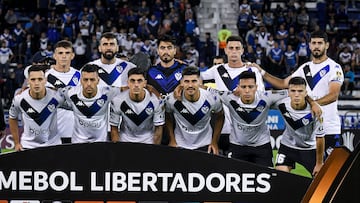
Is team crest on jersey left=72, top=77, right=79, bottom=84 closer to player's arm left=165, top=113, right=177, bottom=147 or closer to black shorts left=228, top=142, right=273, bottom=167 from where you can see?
player's arm left=165, top=113, right=177, bottom=147

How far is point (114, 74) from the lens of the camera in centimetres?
836

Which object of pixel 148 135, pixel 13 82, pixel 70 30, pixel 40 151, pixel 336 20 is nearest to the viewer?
pixel 40 151

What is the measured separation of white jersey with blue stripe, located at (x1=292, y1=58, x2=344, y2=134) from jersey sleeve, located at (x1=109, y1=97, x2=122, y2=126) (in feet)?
6.35

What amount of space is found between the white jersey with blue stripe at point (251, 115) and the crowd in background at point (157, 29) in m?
13.4

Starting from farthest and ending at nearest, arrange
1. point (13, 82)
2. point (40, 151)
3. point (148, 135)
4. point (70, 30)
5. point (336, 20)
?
point (336, 20) → point (70, 30) → point (13, 82) → point (148, 135) → point (40, 151)

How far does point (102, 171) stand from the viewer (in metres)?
4.23

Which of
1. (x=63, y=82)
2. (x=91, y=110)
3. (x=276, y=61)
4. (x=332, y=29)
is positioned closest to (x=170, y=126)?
(x=91, y=110)

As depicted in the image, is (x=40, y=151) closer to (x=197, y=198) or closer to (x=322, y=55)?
(x=197, y=198)

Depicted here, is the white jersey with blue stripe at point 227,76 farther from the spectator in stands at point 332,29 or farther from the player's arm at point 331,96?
the spectator in stands at point 332,29

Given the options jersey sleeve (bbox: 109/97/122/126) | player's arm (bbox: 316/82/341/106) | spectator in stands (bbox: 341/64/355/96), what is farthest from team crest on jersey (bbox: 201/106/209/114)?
spectator in stands (bbox: 341/64/355/96)

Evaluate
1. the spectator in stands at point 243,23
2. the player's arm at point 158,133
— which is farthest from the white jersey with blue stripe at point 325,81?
the spectator in stands at point 243,23

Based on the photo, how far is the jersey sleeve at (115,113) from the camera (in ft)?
24.8

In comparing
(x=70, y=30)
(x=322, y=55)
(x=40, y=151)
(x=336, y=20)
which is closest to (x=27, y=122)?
Answer: (x=322, y=55)

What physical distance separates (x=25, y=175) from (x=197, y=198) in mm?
981
